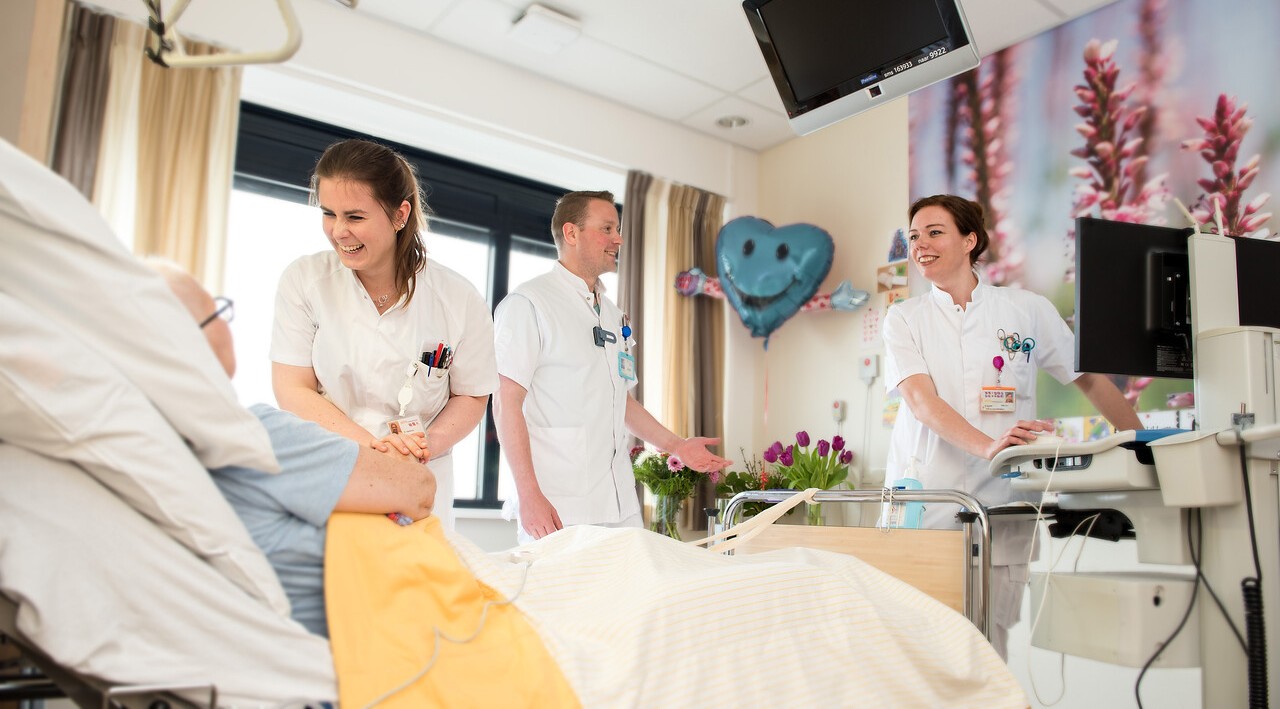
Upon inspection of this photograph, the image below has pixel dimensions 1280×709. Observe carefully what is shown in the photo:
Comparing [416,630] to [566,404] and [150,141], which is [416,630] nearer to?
[566,404]

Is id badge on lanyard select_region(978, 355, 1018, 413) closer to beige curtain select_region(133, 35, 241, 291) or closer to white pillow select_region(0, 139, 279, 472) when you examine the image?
white pillow select_region(0, 139, 279, 472)

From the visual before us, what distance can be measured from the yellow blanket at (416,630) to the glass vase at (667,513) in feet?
8.82

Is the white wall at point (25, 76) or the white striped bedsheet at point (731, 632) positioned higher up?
the white wall at point (25, 76)

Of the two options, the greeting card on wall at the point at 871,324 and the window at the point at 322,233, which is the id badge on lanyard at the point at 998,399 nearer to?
the greeting card on wall at the point at 871,324

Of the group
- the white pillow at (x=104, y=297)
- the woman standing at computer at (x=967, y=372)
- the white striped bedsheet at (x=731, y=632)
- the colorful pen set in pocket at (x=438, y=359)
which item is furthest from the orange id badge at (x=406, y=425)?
the woman standing at computer at (x=967, y=372)

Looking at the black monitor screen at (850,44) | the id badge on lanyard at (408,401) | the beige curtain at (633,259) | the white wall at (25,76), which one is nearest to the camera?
the white wall at (25,76)

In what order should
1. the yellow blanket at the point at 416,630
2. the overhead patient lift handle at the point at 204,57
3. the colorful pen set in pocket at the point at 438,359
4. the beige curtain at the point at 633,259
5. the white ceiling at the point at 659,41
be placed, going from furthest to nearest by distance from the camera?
1. the beige curtain at the point at 633,259
2. the white ceiling at the point at 659,41
3. the colorful pen set in pocket at the point at 438,359
4. the overhead patient lift handle at the point at 204,57
5. the yellow blanket at the point at 416,630

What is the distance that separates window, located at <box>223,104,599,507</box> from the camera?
3656mm

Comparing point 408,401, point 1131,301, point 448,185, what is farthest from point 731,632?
point 448,185

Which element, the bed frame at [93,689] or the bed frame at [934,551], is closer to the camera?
the bed frame at [93,689]

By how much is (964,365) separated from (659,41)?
2151 mm

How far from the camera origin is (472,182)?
4.54 m

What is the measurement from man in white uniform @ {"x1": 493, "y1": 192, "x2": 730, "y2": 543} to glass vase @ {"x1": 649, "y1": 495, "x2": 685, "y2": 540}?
3.45ft

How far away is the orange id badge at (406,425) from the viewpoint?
1.95 m
